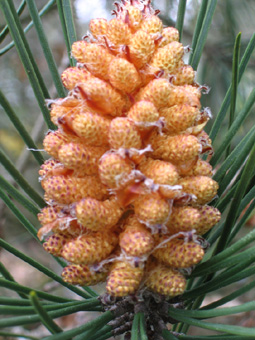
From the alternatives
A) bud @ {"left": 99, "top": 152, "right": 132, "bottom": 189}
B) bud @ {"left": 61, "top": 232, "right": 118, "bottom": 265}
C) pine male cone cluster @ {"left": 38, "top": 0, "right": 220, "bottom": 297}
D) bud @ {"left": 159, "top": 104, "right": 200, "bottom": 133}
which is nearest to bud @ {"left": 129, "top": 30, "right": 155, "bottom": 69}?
pine male cone cluster @ {"left": 38, "top": 0, "right": 220, "bottom": 297}

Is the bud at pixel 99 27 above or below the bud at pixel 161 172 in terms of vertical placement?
above

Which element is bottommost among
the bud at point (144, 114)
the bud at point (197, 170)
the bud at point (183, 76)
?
the bud at point (197, 170)

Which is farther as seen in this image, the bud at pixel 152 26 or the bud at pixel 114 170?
the bud at pixel 152 26

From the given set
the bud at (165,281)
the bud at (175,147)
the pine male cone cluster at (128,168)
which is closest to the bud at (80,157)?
the pine male cone cluster at (128,168)

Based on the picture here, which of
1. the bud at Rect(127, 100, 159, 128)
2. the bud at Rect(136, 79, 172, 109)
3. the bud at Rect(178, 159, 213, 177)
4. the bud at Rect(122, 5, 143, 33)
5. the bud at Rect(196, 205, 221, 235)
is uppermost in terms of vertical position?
the bud at Rect(122, 5, 143, 33)

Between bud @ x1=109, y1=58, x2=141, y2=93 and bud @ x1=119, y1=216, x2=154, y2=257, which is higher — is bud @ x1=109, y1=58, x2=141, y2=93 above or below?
above

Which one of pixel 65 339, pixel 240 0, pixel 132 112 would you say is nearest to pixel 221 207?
pixel 132 112

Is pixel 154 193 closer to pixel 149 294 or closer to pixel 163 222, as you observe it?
pixel 163 222

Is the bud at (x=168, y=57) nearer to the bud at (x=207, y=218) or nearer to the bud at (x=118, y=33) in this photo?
the bud at (x=118, y=33)

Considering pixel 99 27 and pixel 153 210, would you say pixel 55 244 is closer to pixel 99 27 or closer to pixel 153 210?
pixel 153 210

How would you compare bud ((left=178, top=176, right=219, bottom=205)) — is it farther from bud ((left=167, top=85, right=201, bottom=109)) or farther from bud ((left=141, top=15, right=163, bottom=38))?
bud ((left=141, top=15, right=163, bottom=38))
